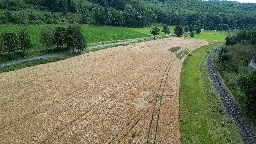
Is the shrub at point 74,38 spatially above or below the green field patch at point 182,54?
above

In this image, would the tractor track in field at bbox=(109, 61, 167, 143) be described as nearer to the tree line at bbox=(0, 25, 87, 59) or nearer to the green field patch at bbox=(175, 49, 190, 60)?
the tree line at bbox=(0, 25, 87, 59)

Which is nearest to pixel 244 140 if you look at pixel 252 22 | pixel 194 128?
pixel 194 128

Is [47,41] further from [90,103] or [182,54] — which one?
[182,54]

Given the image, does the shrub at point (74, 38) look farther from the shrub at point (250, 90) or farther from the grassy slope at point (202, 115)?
the shrub at point (250, 90)

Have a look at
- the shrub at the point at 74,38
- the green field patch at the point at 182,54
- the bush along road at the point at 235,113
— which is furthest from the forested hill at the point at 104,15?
the bush along road at the point at 235,113

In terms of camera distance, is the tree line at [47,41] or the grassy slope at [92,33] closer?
the tree line at [47,41]

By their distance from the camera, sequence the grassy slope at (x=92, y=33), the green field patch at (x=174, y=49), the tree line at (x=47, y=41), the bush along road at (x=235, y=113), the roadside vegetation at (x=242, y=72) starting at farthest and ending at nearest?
the green field patch at (x=174, y=49) → the grassy slope at (x=92, y=33) → the tree line at (x=47, y=41) → the roadside vegetation at (x=242, y=72) → the bush along road at (x=235, y=113)
